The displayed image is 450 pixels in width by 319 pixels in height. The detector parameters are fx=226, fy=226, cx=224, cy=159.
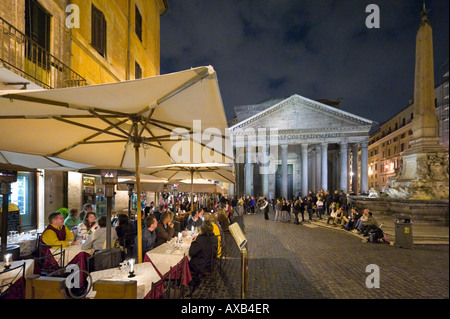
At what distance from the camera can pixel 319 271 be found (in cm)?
563

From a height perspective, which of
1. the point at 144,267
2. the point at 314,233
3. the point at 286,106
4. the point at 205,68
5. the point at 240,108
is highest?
the point at 240,108

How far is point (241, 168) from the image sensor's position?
38.5 m

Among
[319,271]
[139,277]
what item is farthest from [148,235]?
[319,271]

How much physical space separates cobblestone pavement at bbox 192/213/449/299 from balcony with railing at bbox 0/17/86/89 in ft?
24.6

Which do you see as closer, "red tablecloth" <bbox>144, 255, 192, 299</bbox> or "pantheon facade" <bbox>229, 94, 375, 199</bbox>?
"red tablecloth" <bbox>144, 255, 192, 299</bbox>

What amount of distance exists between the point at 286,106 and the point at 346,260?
2652 cm

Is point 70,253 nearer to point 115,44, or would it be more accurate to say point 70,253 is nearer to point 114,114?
point 114,114

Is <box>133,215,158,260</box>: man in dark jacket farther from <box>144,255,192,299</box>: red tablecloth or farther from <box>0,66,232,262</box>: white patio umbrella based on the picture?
<box>0,66,232,262</box>: white patio umbrella

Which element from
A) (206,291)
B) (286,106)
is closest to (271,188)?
(286,106)

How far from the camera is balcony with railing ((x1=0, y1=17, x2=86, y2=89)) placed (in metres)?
6.43

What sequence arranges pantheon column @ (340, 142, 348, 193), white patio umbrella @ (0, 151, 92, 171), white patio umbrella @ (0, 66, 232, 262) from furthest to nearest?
pantheon column @ (340, 142, 348, 193)
white patio umbrella @ (0, 151, 92, 171)
white patio umbrella @ (0, 66, 232, 262)

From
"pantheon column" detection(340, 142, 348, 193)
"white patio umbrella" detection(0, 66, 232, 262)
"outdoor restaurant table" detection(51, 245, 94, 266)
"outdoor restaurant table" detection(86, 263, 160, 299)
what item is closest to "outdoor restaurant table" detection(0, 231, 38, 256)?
"outdoor restaurant table" detection(51, 245, 94, 266)

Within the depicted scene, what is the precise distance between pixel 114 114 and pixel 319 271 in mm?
5739
